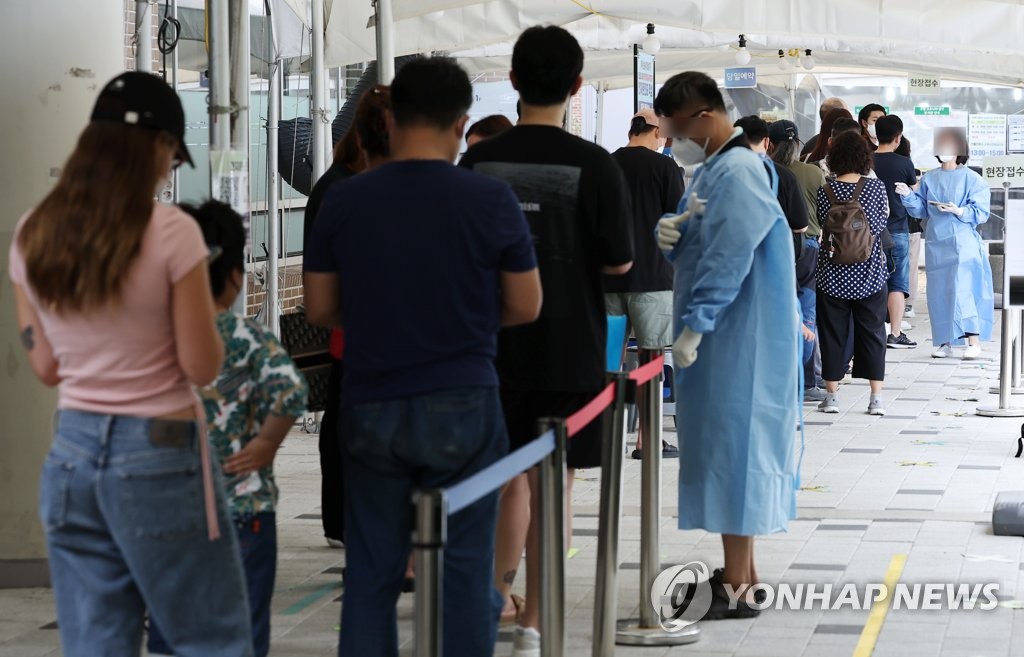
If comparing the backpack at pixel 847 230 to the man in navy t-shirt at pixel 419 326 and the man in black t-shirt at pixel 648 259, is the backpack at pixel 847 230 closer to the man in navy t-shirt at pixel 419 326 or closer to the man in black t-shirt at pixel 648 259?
the man in black t-shirt at pixel 648 259

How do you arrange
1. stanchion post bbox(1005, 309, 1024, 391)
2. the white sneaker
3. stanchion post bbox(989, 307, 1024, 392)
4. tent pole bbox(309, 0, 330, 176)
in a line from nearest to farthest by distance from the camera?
the white sneaker → tent pole bbox(309, 0, 330, 176) → stanchion post bbox(989, 307, 1024, 392) → stanchion post bbox(1005, 309, 1024, 391)

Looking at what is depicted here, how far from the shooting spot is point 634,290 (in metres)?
8.52

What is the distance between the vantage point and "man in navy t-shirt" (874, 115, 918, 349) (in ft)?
43.5

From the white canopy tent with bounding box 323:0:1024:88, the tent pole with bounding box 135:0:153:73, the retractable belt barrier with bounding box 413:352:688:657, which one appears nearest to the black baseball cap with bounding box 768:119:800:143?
the white canopy tent with bounding box 323:0:1024:88

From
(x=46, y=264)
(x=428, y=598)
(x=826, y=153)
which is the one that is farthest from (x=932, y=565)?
(x=826, y=153)

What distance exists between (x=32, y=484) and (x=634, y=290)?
11.7 feet

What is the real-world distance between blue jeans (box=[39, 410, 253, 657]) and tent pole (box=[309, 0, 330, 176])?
21.6 ft

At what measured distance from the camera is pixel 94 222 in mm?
3080

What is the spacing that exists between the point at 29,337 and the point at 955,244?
11734 millimetres

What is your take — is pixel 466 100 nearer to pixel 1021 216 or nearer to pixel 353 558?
pixel 353 558

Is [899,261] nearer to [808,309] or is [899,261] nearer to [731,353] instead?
[808,309]

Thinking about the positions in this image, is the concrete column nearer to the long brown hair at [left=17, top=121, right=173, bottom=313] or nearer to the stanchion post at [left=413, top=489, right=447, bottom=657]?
the long brown hair at [left=17, top=121, right=173, bottom=313]

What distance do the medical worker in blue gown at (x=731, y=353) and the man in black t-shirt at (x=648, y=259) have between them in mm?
3025

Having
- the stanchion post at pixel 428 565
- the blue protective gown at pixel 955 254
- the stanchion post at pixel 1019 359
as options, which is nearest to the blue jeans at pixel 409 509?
the stanchion post at pixel 428 565
